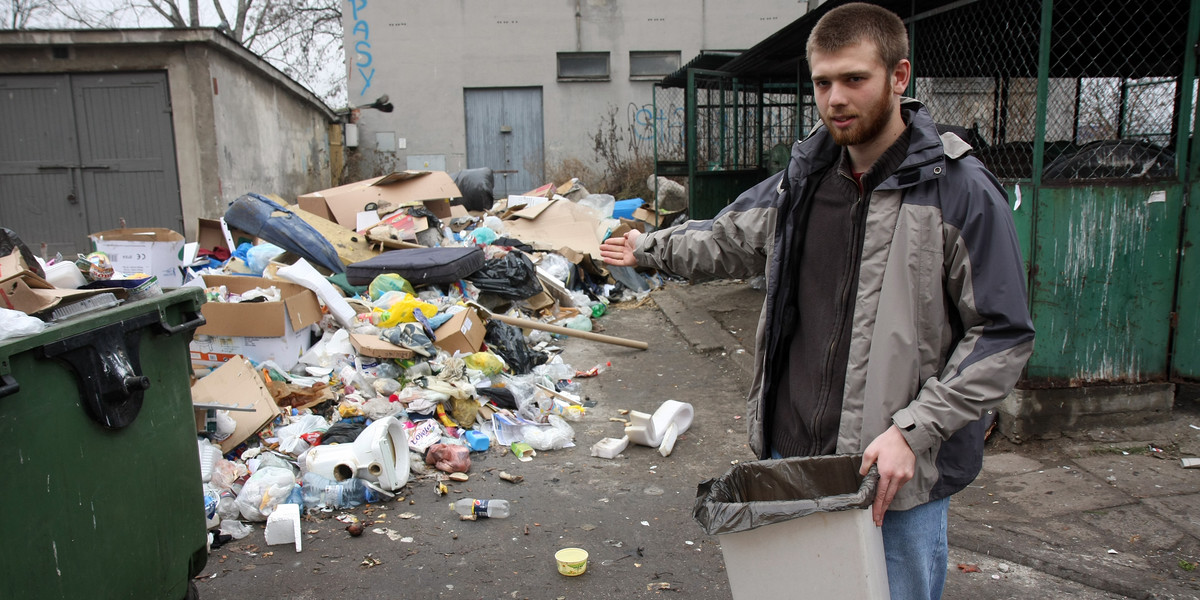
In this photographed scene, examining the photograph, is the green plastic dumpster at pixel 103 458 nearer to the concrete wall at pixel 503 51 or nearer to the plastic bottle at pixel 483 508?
the plastic bottle at pixel 483 508

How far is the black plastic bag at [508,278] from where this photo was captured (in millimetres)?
6777

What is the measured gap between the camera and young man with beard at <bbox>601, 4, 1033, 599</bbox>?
4.68ft

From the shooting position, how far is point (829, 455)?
1592 millimetres

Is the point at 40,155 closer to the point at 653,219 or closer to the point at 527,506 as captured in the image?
the point at 653,219

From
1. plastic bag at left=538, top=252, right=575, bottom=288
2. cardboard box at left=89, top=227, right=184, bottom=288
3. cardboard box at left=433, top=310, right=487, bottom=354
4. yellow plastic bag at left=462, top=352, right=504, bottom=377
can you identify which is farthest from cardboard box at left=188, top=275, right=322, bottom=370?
plastic bag at left=538, top=252, right=575, bottom=288

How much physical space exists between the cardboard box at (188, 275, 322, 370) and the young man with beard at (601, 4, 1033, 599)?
3.84 m

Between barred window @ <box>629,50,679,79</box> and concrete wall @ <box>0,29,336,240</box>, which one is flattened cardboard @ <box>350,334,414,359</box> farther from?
barred window @ <box>629,50,679,79</box>

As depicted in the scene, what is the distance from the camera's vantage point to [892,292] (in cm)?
150

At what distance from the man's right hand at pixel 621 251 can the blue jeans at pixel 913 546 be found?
90 cm

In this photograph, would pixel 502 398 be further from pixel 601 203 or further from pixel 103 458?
pixel 601 203

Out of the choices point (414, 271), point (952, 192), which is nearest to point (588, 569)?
point (952, 192)

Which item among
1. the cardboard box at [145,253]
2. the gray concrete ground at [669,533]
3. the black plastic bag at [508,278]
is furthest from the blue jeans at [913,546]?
the black plastic bag at [508,278]

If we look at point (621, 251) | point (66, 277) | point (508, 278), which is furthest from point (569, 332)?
point (621, 251)

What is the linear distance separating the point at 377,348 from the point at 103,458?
2714 millimetres
